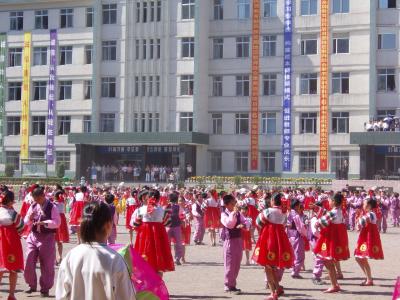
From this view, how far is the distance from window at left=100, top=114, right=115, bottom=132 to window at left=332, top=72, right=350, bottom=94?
57.3ft

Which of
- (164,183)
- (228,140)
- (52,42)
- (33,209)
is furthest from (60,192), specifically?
(52,42)

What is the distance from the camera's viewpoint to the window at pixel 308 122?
56.3m

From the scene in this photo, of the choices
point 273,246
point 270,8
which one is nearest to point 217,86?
point 270,8

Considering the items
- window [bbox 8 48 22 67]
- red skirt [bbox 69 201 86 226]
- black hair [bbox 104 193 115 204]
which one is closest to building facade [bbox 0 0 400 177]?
window [bbox 8 48 22 67]

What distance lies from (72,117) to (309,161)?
19.5 m

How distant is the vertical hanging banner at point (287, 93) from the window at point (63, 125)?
17719 mm

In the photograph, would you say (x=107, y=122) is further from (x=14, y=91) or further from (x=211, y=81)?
(x=14, y=91)

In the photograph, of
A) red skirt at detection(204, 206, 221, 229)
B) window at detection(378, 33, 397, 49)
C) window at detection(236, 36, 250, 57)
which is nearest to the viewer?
red skirt at detection(204, 206, 221, 229)

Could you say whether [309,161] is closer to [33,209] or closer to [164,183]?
[164,183]

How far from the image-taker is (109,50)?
60031 mm

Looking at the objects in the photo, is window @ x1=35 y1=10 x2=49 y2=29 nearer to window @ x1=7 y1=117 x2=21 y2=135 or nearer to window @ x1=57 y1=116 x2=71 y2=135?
window @ x1=57 y1=116 x2=71 y2=135

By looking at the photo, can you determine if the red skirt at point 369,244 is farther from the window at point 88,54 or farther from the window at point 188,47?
the window at point 88,54

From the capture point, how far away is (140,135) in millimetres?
57531

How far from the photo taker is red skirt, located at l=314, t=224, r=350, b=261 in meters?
14.0
